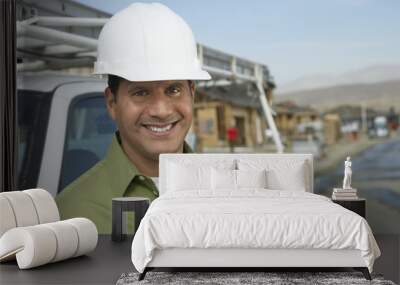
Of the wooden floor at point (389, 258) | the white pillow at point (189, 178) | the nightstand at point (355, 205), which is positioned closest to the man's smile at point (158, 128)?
the white pillow at point (189, 178)

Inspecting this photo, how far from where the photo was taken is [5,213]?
5.57 metres

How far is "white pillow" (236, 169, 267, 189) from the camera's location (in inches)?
253

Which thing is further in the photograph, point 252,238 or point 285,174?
point 285,174

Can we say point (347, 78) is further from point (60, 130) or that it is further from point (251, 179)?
point (60, 130)

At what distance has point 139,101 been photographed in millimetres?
7285

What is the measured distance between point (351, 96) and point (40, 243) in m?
3.59

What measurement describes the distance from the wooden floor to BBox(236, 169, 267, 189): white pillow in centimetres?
117

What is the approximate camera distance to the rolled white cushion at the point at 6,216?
5543 mm

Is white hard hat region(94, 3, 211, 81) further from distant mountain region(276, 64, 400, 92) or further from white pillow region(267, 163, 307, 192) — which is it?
white pillow region(267, 163, 307, 192)

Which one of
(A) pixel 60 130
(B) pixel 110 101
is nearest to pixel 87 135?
(A) pixel 60 130

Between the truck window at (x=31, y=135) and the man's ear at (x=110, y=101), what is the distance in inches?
23.2

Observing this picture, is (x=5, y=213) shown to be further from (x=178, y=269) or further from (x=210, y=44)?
(x=210, y=44)

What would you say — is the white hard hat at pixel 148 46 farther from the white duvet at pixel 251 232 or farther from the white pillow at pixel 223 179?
the white duvet at pixel 251 232

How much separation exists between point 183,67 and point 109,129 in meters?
0.97
